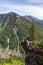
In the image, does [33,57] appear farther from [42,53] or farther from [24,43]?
[24,43]

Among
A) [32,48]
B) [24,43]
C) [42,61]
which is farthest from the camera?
[24,43]

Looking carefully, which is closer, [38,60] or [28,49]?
[38,60]

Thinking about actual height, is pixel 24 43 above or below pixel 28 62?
above

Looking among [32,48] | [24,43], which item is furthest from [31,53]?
[24,43]

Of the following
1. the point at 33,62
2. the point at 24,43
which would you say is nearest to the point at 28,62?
the point at 33,62

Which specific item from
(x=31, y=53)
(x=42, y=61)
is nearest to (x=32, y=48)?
(x=31, y=53)

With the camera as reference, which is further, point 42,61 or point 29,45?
point 29,45

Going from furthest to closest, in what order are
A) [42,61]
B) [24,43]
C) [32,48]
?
1. [24,43]
2. [32,48]
3. [42,61]

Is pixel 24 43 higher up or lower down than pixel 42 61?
higher up

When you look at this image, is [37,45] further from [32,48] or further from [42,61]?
[42,61]
